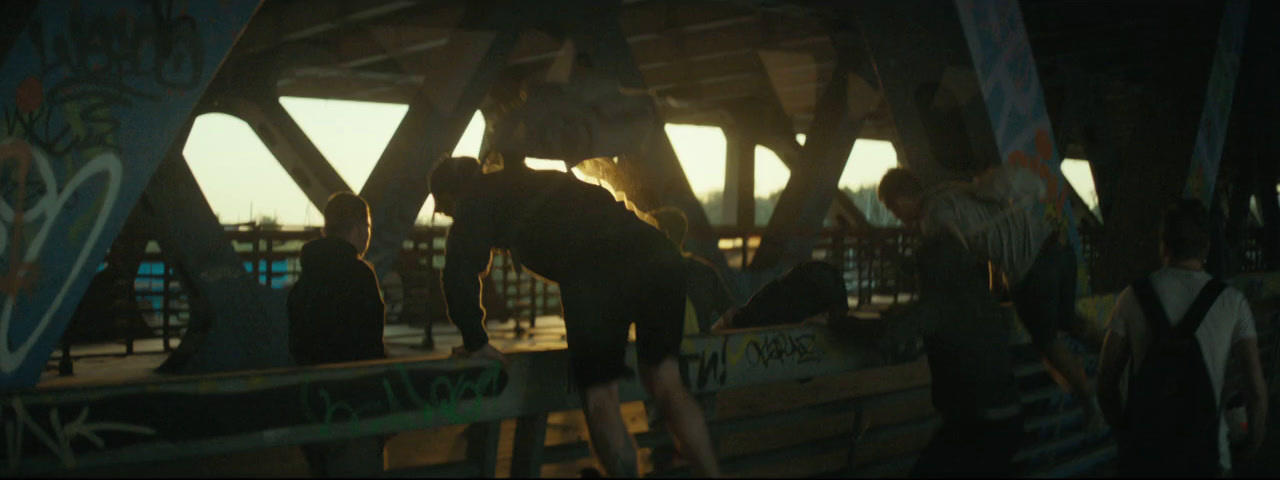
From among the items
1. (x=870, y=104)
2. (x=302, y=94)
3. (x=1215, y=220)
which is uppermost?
(x=302, y=94)

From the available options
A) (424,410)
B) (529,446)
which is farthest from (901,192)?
(424,410)

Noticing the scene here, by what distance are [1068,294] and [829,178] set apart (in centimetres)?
774

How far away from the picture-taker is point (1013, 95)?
7.47 meters

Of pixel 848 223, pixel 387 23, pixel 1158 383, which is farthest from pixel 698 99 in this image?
pixel 1158 383

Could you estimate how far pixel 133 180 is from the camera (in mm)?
3891

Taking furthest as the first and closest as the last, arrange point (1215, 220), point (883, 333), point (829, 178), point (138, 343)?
point (829, 178) < point (138, 343) < point (1215, 220) < point (883, 333)

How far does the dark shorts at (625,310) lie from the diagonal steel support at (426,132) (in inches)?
234

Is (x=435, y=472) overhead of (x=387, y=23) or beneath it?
beneath

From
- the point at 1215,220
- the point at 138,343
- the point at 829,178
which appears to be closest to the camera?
the point at 1215,220

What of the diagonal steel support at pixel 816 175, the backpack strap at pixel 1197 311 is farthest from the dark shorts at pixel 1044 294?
the diagonal steel support at pixel 816 175

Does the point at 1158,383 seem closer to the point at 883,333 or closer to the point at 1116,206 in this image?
the point at 883,333

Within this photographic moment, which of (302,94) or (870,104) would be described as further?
(302,94)

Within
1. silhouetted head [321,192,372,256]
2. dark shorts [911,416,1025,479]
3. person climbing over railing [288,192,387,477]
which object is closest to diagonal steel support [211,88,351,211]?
silhouetted head [321,192,372,256]

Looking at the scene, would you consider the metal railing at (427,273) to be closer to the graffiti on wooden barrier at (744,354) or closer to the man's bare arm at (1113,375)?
the man's bare arm at (1113,375)
